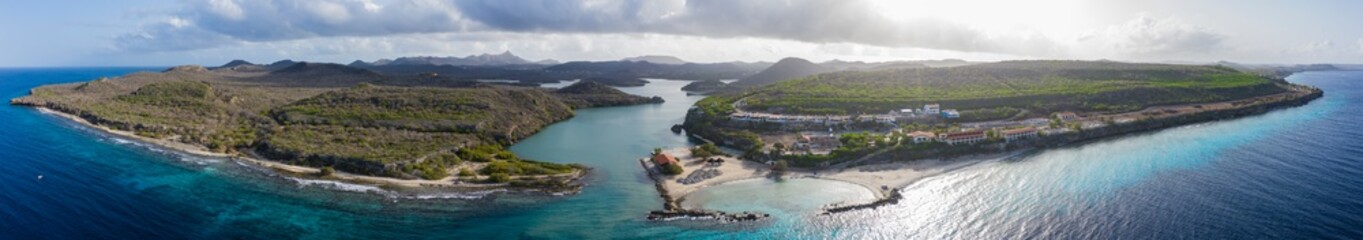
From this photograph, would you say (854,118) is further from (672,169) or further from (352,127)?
(352,127)

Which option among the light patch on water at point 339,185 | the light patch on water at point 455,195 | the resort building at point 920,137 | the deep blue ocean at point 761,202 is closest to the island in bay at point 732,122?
the resort building at point 920,137

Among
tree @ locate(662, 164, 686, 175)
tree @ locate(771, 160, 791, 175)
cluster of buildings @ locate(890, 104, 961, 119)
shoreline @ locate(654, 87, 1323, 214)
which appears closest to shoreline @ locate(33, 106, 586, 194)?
tree @ locate(662, 164, 686, 175)

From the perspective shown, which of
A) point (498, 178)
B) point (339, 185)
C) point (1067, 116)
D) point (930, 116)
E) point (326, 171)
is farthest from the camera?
point (930, 116)

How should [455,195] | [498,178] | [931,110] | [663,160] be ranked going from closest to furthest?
[455,195], [498,178], [663,160], [931,110]

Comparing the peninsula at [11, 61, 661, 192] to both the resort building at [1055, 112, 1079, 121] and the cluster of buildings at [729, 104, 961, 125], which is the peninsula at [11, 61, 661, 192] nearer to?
the cluster of buildings at [729, 104, 961, 125]

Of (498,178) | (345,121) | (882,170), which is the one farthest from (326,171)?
(882,170)

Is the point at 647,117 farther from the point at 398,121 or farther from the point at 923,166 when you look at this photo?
the point at 923,166
